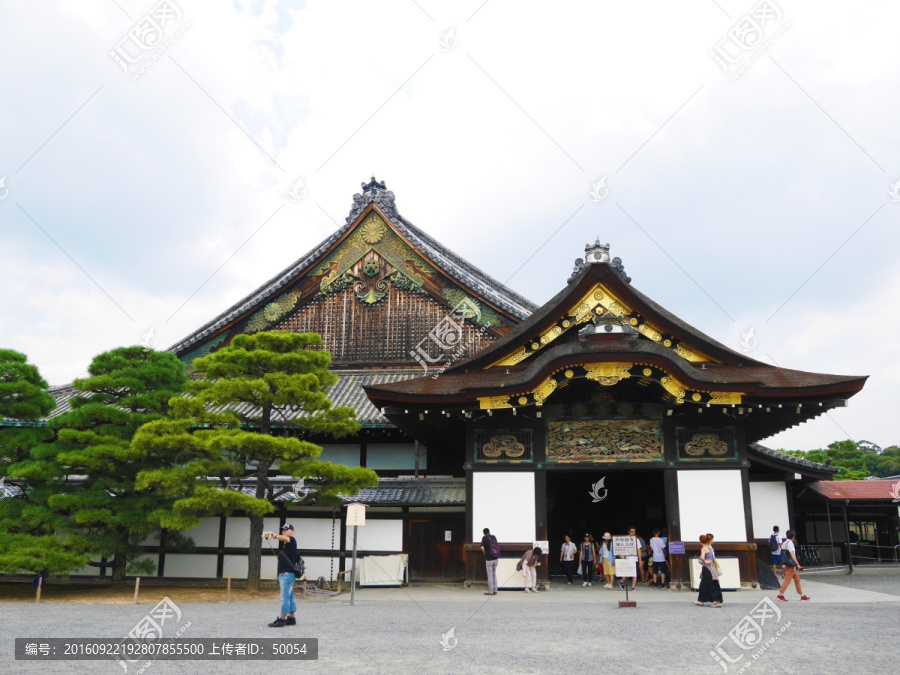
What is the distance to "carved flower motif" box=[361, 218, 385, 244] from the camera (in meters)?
24.7

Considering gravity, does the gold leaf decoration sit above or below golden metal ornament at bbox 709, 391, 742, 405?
above

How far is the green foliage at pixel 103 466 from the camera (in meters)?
15.3

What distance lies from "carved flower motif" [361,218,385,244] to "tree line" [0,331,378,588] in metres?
9.01

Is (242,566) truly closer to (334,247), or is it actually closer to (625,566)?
(625,566)

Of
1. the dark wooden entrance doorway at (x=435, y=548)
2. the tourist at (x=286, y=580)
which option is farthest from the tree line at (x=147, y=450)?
the tourist at (x=286, y=580)

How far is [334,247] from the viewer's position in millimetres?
24641

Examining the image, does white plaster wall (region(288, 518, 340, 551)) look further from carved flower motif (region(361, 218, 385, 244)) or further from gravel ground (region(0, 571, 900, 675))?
carved flower motif (region(361, 218, 385, 244))

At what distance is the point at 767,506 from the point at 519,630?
41.1 ft

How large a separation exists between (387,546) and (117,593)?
21.1ft

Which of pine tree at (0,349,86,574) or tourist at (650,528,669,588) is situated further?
tourist at (650,528,669,588)

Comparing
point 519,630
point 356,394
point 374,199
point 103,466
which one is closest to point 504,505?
point 519,630

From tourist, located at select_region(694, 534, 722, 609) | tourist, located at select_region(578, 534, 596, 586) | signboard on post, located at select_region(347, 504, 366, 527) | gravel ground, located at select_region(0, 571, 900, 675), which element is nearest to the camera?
gravel ground, located at select_region(0, 571, 900, 675)

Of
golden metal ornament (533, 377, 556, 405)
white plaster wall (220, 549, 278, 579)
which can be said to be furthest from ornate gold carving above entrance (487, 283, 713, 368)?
white plaster wall (220, 549, 278, 579)

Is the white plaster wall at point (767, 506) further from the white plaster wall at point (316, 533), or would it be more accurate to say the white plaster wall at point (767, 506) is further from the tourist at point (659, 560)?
the white plaster wall at point (316, 533)
